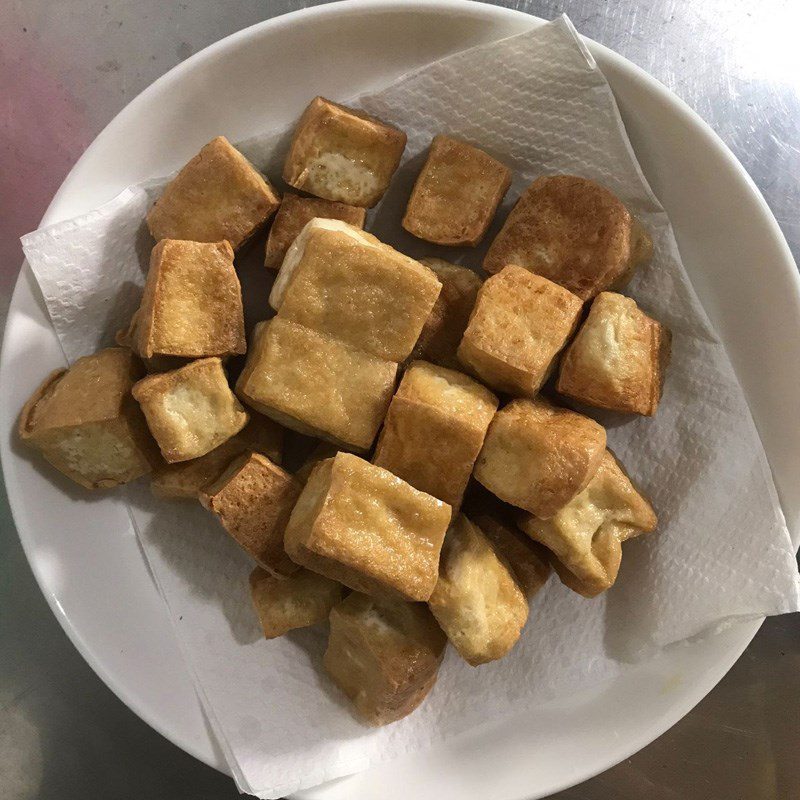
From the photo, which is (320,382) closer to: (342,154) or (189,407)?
(189,407)

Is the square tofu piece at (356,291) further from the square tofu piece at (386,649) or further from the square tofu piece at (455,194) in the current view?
the square tofu piece at (386,649)

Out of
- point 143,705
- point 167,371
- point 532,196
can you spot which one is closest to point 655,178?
point 532,196

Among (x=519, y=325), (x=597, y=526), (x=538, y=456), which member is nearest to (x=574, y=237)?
(x=519, y=325)

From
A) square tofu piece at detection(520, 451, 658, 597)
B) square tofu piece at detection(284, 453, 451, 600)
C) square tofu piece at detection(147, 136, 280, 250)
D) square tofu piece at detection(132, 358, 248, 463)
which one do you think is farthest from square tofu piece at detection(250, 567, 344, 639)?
square tofu piece at detection(147, 136, 280, 250)

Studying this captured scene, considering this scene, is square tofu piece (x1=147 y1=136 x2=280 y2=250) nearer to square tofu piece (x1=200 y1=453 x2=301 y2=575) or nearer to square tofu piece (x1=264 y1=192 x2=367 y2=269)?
square tofu piece (x1=264 y1=192 x2=367 y2=269)

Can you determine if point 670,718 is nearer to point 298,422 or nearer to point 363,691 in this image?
point 363,691
